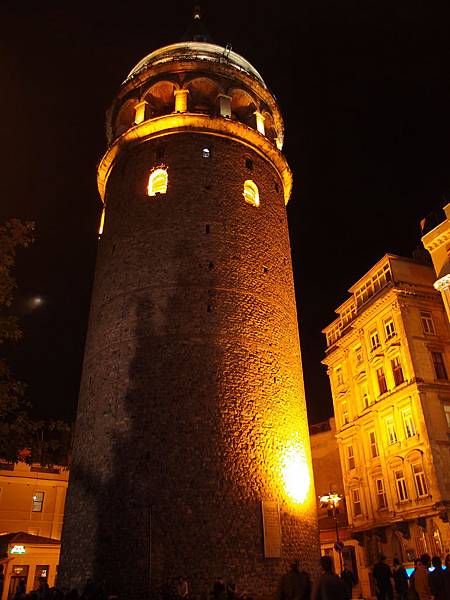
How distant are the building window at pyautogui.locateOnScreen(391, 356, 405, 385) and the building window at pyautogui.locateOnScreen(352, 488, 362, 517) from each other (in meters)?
6.33

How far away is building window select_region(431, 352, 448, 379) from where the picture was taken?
24203mm

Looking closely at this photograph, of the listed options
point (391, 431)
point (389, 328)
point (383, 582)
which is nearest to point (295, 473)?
point (383, 582)

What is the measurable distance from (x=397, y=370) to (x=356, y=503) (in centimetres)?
734

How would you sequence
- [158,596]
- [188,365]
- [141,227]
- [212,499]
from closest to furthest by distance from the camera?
[158,596] → [212,499] → [188,365] → [141,227]

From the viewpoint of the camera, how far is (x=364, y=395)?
92.0 ft

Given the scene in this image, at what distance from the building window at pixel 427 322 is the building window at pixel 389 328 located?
1.41 metres

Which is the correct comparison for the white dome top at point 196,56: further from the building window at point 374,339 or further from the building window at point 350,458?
the building window at point 350,458

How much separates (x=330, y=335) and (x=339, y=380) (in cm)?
320

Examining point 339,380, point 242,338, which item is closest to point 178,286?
point 242,338

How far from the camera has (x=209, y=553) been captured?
12.5 meters

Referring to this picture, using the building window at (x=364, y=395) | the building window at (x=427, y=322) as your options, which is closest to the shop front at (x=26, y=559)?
the building window at (x=364, y=395)

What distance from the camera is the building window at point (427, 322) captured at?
83.1 feet

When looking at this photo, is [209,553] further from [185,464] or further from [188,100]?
[188,100]

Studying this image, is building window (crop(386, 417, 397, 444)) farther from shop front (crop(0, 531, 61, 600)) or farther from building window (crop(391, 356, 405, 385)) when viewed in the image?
shop front (crop(0, 531, 61, 600))
